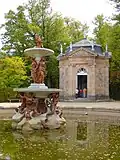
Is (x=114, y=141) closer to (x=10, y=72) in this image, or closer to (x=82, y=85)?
(x=10, y=72)

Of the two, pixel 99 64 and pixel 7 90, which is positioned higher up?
pixel 99 64

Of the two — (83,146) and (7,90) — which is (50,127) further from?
(7,90)

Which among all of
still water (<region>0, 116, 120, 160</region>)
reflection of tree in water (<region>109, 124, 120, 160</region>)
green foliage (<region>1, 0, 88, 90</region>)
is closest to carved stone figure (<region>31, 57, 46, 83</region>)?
still water (<region>0, 116, 120, 160</region>)

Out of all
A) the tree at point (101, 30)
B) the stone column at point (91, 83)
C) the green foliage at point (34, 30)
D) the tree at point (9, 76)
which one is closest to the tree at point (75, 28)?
the tree at point (101, 30)

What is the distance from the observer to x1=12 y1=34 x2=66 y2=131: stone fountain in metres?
16.0

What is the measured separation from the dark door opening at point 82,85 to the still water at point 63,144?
24.4 m

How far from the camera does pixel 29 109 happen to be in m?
16.3

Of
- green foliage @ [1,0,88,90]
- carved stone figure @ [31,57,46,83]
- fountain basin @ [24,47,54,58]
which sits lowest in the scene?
carved stone figure @ [31,57,46,83]

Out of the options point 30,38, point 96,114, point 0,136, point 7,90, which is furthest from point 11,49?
point 0,136

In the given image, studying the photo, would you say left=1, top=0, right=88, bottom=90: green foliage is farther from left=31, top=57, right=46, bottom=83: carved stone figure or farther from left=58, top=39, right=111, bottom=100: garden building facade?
left=31, top=57, right=46, bottom=83: carved stone figure

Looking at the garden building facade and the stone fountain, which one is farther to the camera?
the garden building facade

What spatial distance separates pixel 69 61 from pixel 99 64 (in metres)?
3.38

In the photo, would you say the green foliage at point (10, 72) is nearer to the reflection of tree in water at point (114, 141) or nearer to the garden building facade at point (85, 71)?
the garden building facade at point (85, 71)

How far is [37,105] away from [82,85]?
26.1 m
